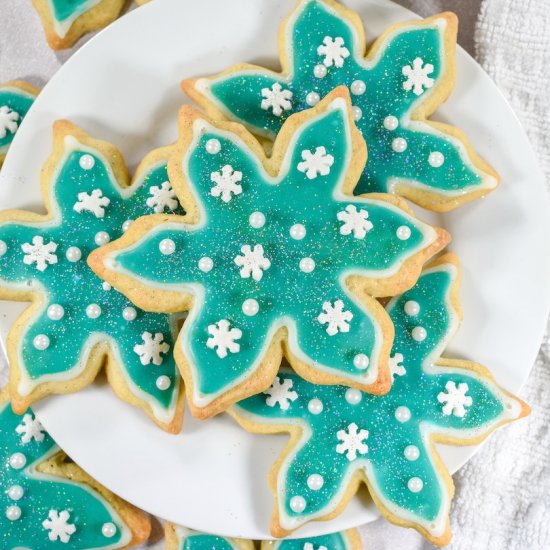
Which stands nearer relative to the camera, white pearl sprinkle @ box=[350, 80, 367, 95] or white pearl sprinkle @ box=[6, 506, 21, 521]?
white pearl sprinkle @ box=[350, 80, 367, 95]

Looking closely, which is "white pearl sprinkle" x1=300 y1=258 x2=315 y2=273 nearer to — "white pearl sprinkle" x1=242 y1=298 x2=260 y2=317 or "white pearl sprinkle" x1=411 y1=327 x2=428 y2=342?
"white pearl sprinkle" x1=242 y1=298 x2=260 y2=317

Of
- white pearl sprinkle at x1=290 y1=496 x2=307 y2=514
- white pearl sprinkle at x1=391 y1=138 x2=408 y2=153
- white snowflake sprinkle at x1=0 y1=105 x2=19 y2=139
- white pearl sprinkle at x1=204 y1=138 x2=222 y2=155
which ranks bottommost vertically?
white pearl sprinkle at x1=290 y1=496 x2=307 y2=514

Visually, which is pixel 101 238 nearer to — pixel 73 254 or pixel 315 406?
pixel 73 254

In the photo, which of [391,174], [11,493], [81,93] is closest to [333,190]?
[391,174]

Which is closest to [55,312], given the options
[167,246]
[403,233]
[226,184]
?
[167,246]

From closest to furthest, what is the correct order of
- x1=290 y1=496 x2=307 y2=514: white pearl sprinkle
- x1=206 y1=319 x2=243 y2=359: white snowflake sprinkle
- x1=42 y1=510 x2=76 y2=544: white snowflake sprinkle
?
x1=206 y1=319 x2=243 y2=359: white snowflake sprinkle
x1=290 y1=496 x2=307 y2=514: white pearl sprinkle
x1=42 y1=510 x2=76 y2=544: white snowflake sprinkle

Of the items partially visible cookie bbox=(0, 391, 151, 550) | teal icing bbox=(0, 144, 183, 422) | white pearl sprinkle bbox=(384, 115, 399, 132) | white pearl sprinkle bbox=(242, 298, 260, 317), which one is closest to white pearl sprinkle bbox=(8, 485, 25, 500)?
partially visible cookie bbox=(0, 391, 151, 550)

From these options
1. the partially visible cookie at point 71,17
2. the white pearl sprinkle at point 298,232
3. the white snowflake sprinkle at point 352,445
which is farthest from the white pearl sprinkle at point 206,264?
the partially visible cookie at point 71,17
